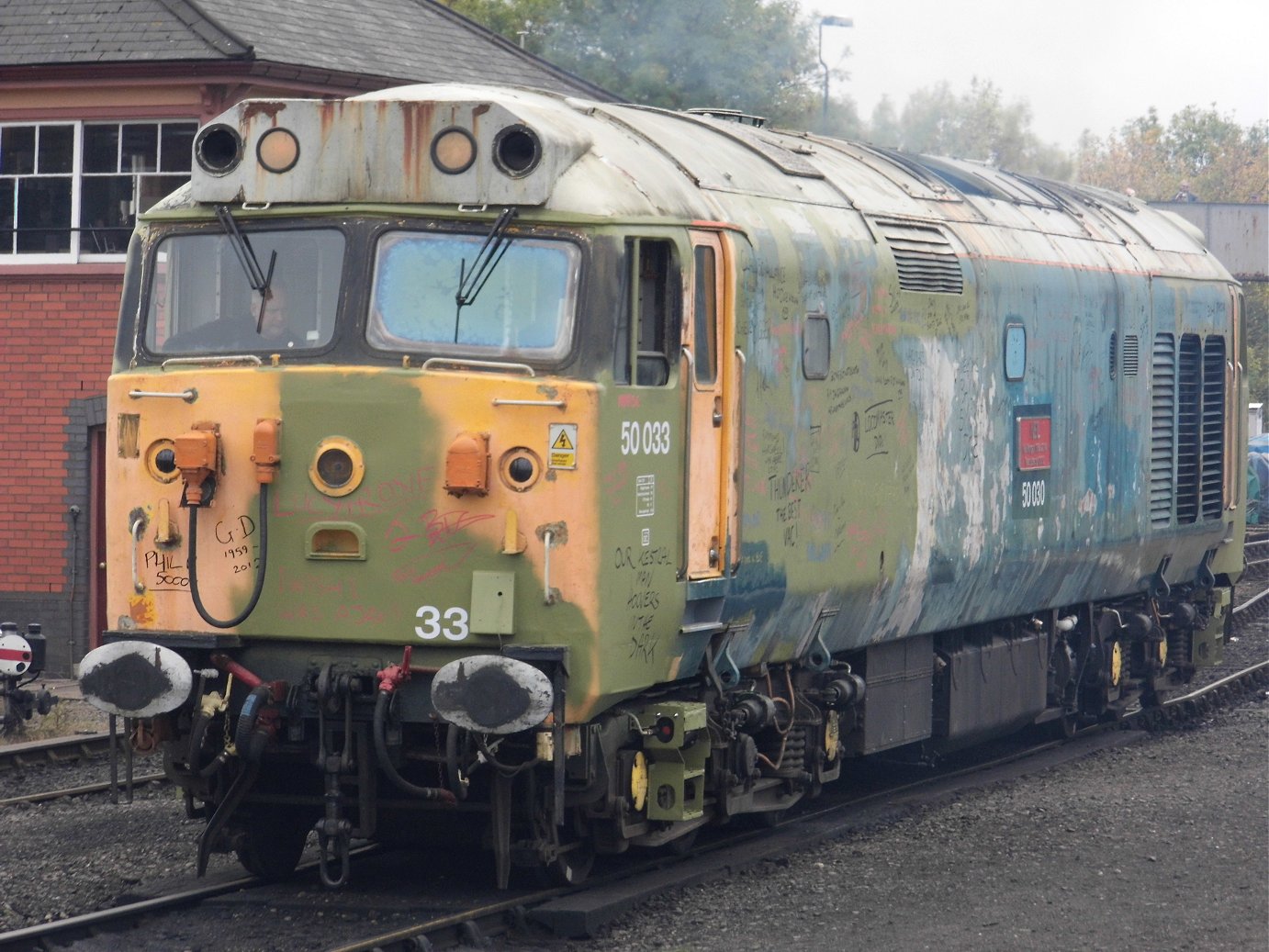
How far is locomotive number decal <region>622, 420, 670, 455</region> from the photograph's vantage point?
26.0ft

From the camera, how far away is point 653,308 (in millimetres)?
8211

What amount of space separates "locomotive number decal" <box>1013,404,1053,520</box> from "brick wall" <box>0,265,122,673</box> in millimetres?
8405

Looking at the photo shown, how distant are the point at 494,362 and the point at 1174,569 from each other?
8.35m

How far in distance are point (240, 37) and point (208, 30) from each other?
0.94 feet

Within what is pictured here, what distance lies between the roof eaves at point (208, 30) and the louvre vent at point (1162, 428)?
7.60 metres

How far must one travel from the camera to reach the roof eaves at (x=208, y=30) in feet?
53.2

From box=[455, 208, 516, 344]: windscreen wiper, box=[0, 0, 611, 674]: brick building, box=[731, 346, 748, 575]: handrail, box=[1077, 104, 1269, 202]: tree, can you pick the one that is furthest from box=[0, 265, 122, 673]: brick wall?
box=[1077, 104, 1269, 202]: tree

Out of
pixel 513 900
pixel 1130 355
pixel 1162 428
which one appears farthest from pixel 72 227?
pixel 513 900

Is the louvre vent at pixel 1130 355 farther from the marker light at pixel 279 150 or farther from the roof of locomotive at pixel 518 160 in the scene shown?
the marker light at pixel 279 150

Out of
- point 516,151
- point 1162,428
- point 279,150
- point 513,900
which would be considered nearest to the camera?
point 516,151

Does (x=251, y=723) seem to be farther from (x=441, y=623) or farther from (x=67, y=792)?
(x=67, y=792)

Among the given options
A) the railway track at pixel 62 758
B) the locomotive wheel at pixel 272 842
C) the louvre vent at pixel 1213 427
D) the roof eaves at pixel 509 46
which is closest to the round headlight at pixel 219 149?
the locomotive wheel at pixel 272 842

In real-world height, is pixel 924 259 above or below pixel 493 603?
above

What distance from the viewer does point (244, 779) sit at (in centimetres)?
828
